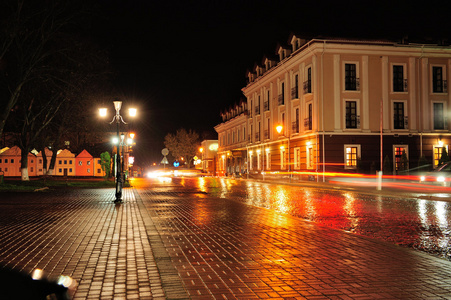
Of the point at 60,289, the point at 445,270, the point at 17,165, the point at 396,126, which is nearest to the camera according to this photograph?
the point at 60,289

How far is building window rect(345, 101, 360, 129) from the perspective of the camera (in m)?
35.9

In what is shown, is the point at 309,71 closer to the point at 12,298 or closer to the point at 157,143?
the point at 12,298

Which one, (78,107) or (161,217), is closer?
(161,217)

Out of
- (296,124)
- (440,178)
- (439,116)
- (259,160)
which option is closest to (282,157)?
(296,124)

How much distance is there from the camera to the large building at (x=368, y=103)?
35.4m

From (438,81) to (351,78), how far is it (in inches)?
320

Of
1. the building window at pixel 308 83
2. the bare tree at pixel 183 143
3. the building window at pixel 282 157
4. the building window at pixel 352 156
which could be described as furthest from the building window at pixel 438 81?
the bare tree at pixel 183 143

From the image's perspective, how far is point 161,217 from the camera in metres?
12.3

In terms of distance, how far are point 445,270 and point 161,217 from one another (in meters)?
8.01

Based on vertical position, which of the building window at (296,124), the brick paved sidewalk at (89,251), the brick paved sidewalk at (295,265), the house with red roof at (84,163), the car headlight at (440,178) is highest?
the building window at (296,124)

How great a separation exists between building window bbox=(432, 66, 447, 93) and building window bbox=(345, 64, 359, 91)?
24.0ft

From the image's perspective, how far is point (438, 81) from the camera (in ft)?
123

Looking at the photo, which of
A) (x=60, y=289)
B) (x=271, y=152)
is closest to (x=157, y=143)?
(x=271, y=152)

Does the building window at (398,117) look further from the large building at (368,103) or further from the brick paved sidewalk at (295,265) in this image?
the brick paved sidewalk at (295,265)
